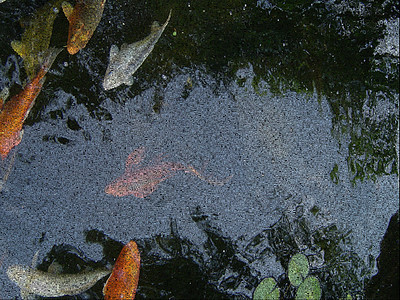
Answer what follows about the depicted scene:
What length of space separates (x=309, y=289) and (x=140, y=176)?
129cm

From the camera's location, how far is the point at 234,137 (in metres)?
1.95

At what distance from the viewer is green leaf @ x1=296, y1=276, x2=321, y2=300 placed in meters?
2.04

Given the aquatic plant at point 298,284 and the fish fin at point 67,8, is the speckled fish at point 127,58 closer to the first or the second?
the fish fin at point 67,8

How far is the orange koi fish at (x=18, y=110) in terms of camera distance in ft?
6.06

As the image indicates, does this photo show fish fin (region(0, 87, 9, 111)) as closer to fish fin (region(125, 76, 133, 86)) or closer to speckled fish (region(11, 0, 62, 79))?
speckled fish (region(11, 0, 62, 79))

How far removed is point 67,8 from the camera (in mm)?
1840

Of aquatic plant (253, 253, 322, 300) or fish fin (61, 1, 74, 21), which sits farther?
aquatic plant (253, 253, 322, 300)

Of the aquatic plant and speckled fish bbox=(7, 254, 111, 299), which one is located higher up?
speckled fish bbox=(7, 254, 111, 299)

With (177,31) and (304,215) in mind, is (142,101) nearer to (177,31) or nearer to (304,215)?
(177,31)

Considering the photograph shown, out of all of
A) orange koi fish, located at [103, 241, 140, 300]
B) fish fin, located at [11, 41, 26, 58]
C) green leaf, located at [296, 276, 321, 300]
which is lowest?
green leaf, located at [296, 276, 321, 300]

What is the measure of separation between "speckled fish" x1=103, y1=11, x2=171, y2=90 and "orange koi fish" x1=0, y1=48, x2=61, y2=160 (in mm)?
321

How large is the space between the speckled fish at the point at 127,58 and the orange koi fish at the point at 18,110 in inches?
12.6

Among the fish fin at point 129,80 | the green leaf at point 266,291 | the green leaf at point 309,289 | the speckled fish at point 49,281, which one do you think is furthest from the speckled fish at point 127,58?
the green leaf at point 309,289

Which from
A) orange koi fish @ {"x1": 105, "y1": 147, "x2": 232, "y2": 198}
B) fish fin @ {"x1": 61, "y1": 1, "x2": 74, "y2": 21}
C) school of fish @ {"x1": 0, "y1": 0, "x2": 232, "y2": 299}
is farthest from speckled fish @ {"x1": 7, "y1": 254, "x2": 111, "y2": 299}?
fish fin @ {"x1": 61, "y1": 1, "x2": 74, "y2": 21}
